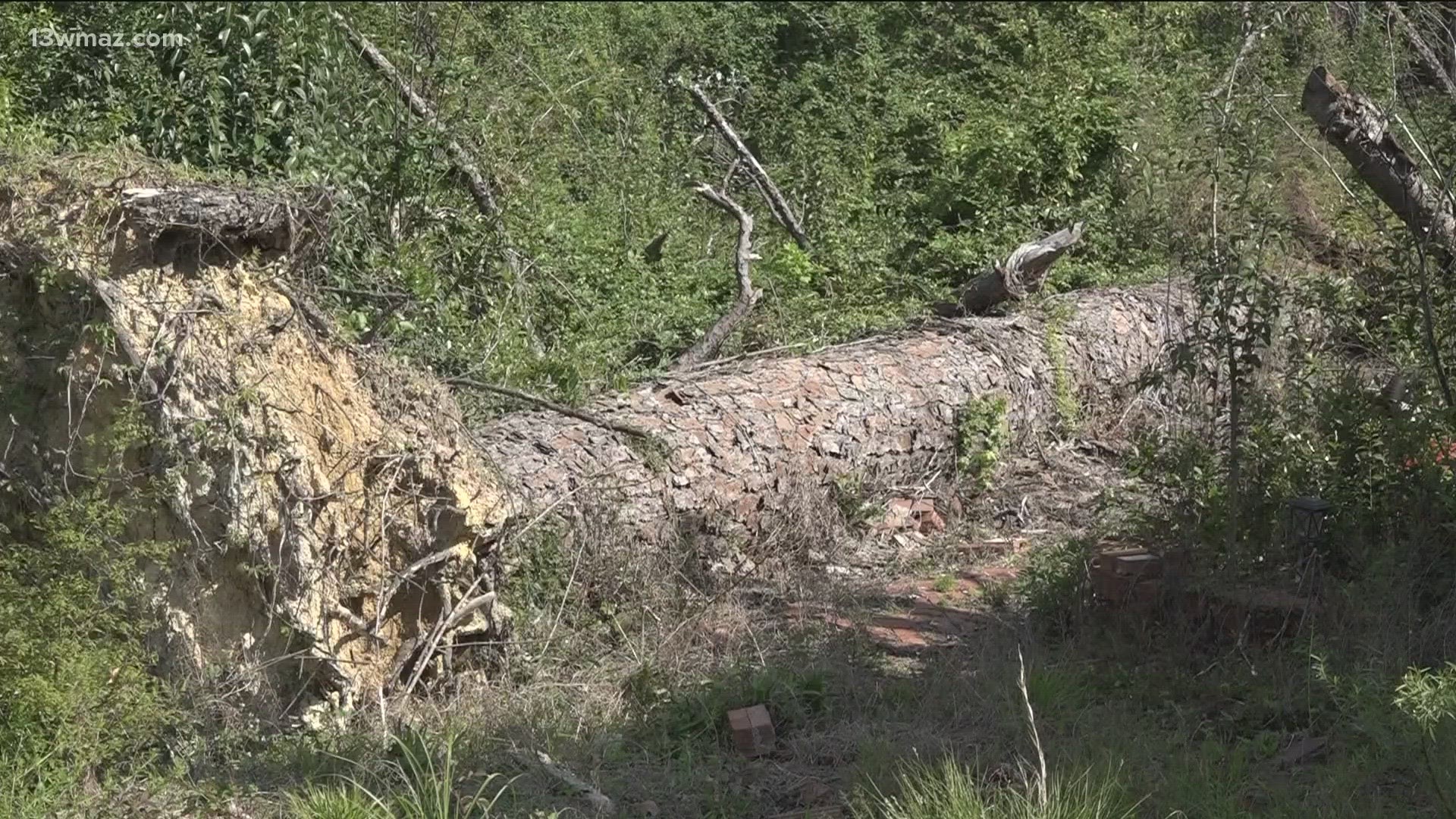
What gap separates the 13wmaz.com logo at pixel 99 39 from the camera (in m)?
7.11

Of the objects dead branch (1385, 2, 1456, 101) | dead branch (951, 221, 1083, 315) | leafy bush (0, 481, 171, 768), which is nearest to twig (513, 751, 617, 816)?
leafy bush (0, 481, 171, 768)

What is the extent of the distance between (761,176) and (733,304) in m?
2.04

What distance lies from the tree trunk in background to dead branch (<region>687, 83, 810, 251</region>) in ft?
6.29

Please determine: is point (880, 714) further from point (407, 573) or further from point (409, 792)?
point (407, 573)

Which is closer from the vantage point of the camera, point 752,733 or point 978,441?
point 752,733

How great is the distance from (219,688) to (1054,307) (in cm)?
526

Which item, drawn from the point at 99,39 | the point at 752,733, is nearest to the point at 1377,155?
the point at 752,733

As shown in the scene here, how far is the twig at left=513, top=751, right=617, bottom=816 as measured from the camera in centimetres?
434

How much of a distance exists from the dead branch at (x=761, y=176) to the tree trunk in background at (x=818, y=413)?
192 cm

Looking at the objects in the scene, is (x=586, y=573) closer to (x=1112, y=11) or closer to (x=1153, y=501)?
(x=1153, y=501)

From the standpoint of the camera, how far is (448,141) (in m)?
7.87

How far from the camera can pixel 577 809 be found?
4.30m

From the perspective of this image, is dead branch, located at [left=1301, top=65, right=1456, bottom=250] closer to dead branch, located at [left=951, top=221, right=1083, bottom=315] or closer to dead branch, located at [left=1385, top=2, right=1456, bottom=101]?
dead branch, located at [left=1385, top=2, right=1456, bottom=101]

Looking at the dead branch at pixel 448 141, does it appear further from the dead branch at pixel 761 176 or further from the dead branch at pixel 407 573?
the dead branch at pixel 407 573
